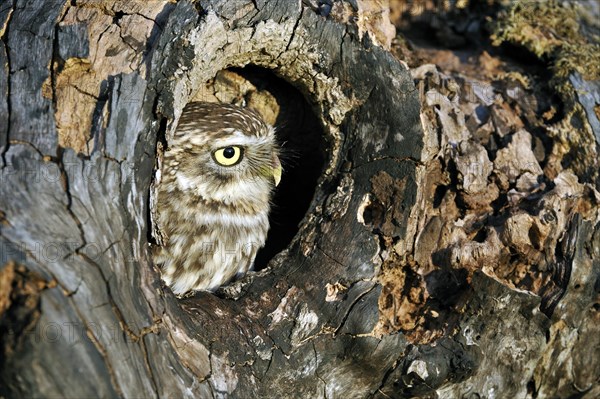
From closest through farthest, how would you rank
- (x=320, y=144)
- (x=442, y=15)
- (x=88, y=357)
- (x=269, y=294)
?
1. (x=88, y=357)
2. (x=269, y=294)
3. (x=320, y=144)
4. (x=442, y=15)

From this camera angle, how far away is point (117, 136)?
258cm

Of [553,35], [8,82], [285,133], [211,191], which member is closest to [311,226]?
[211,191]

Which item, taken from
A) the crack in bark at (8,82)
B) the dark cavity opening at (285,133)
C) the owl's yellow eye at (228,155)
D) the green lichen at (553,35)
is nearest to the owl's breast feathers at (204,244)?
the owl's yellow eye at (228,155)

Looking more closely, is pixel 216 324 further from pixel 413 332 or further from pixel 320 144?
pixel 320 144

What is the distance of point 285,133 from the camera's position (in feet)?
13.7

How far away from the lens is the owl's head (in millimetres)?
3326

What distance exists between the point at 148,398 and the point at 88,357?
31cm

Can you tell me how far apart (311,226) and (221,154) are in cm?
58

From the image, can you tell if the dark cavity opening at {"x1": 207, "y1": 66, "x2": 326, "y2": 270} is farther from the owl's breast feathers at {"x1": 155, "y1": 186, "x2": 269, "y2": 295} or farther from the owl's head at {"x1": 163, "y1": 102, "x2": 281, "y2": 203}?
the owl's breast feathers at {"x1": 155, "y1": 186, "x2": 269, "y2": 295}

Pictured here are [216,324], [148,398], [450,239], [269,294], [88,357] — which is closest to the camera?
[88,357]

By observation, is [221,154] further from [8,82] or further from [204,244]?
[8,82]

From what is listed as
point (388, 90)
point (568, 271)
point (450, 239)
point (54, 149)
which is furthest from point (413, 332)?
point (54, 149)

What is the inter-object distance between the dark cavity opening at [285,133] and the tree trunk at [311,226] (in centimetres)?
5

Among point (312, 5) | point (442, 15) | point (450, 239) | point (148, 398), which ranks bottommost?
point (148, 398)
